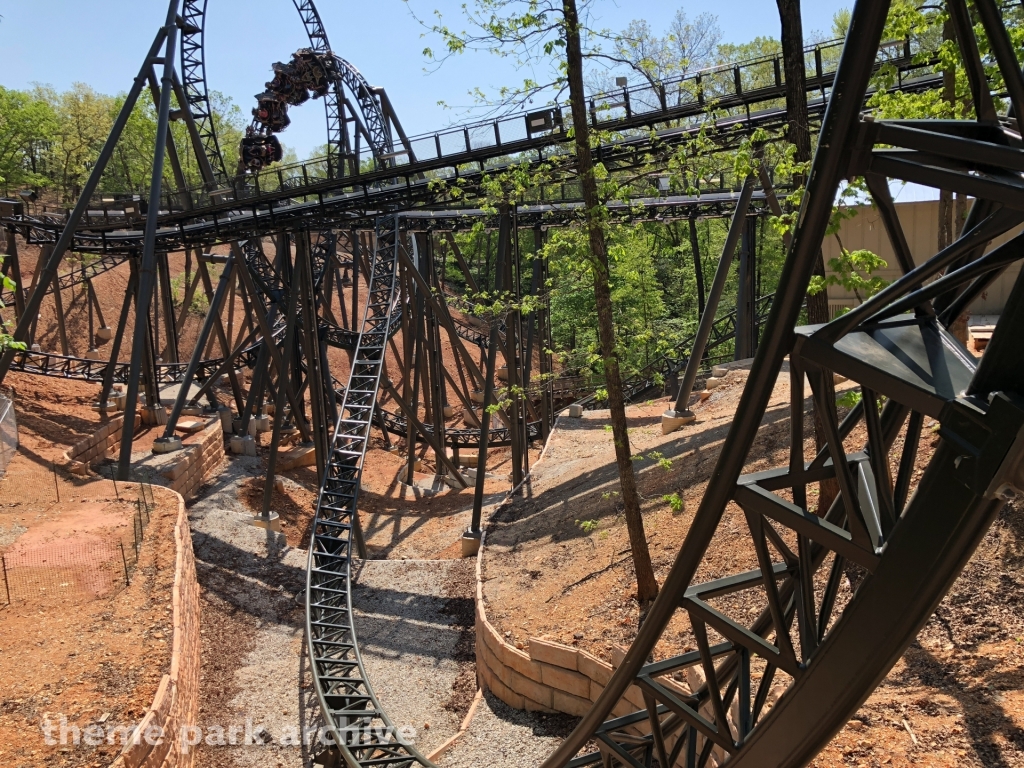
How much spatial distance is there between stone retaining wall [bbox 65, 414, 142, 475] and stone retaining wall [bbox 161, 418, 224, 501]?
55.7 inches

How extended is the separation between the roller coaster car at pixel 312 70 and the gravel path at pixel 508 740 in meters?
19.2

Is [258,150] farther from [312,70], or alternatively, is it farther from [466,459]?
[466,459]

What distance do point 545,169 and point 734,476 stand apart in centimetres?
479

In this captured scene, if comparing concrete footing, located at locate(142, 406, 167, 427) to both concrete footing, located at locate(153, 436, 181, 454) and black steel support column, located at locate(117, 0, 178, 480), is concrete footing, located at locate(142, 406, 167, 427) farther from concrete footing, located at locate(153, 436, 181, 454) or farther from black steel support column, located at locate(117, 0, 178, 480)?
black steel support column, located at locate(117, 0, 178, 480)

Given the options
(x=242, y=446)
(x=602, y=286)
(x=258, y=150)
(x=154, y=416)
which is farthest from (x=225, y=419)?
(x=602, y=286)

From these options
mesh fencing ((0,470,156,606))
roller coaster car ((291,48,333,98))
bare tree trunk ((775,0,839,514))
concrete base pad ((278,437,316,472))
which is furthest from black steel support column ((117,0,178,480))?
bare tree trunk ((775,0,839,514))

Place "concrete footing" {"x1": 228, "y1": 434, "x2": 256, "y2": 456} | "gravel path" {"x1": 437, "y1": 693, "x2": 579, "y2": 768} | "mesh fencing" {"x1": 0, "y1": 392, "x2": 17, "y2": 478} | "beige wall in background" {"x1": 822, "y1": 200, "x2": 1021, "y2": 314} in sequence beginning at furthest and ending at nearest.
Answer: "concrete footing" {"x1": 228, "y1": 434, "x2": 256, "y2": 456}
"beige wall in background" {"x1": 822, "y1": 200, "x2": 1021, "y2": 314}
"mesh fencing" {"x1": 0, "y1": 392, "x2": 17, "y2": 478}
"gravel path" {"x1": 437, "y1": 693, "x2": 579, "y2": 768}

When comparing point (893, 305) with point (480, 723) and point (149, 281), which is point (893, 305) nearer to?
point (480, 723)

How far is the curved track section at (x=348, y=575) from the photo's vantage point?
8.05 metres

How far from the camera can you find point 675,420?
1376 cm

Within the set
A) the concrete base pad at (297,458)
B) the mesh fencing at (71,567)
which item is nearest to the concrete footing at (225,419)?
the concrete base pad at (297,458)

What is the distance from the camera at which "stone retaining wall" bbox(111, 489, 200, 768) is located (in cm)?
650

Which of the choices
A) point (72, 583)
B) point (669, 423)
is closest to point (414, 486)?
point (669, 423)

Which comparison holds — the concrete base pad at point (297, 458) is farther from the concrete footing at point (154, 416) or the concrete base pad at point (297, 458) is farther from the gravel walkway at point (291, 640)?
the gravel walkway at point (291, 640)
